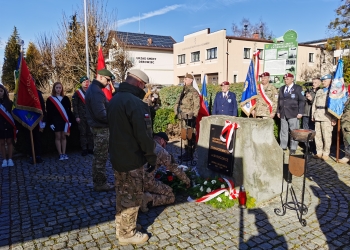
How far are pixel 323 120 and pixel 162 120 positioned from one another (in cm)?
498

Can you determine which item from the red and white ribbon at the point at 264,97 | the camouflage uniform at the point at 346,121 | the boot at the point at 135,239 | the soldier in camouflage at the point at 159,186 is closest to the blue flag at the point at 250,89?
the red and white ribbon at the point at 264,97

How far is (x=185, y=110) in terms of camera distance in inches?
282

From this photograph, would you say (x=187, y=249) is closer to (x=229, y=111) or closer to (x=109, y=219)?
(x=109, y=219)

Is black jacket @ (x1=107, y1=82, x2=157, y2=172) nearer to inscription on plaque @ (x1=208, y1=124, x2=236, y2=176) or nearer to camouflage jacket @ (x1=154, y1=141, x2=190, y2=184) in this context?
camouflage jacket @ (x1=154, y1=141, x2=190, y2=184)

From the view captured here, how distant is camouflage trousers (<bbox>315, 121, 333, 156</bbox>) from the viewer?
23.3ft

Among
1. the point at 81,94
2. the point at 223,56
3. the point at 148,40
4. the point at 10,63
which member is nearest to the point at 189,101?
the point at 81,94

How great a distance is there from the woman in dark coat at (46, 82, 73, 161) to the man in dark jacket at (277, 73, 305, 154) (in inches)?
223

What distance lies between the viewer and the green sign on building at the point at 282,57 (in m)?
10.9

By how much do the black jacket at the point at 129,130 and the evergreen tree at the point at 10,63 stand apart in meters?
28.6

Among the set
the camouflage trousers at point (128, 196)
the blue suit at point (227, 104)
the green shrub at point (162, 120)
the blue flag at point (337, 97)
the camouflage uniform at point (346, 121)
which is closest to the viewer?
the camouflage trousers at point (128, 196)

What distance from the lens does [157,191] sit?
439 centimetres

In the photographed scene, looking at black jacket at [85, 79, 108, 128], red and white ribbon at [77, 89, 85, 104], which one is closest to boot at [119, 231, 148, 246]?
black jacket at [85, 79, 108, 128]

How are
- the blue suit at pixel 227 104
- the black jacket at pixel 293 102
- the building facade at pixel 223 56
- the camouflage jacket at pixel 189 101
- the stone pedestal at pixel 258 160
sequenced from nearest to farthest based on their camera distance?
1. the stone pedestal at pixel 258 160
2. the camouflage jacket at pixel 189 101
3. the black jacket at pixel 293 102
4. the blue suit at pixel 227 104
5. the building facade at pixel 223 56

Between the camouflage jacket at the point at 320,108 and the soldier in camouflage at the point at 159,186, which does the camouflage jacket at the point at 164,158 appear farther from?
the camouflage jacket at the point at 320,108
